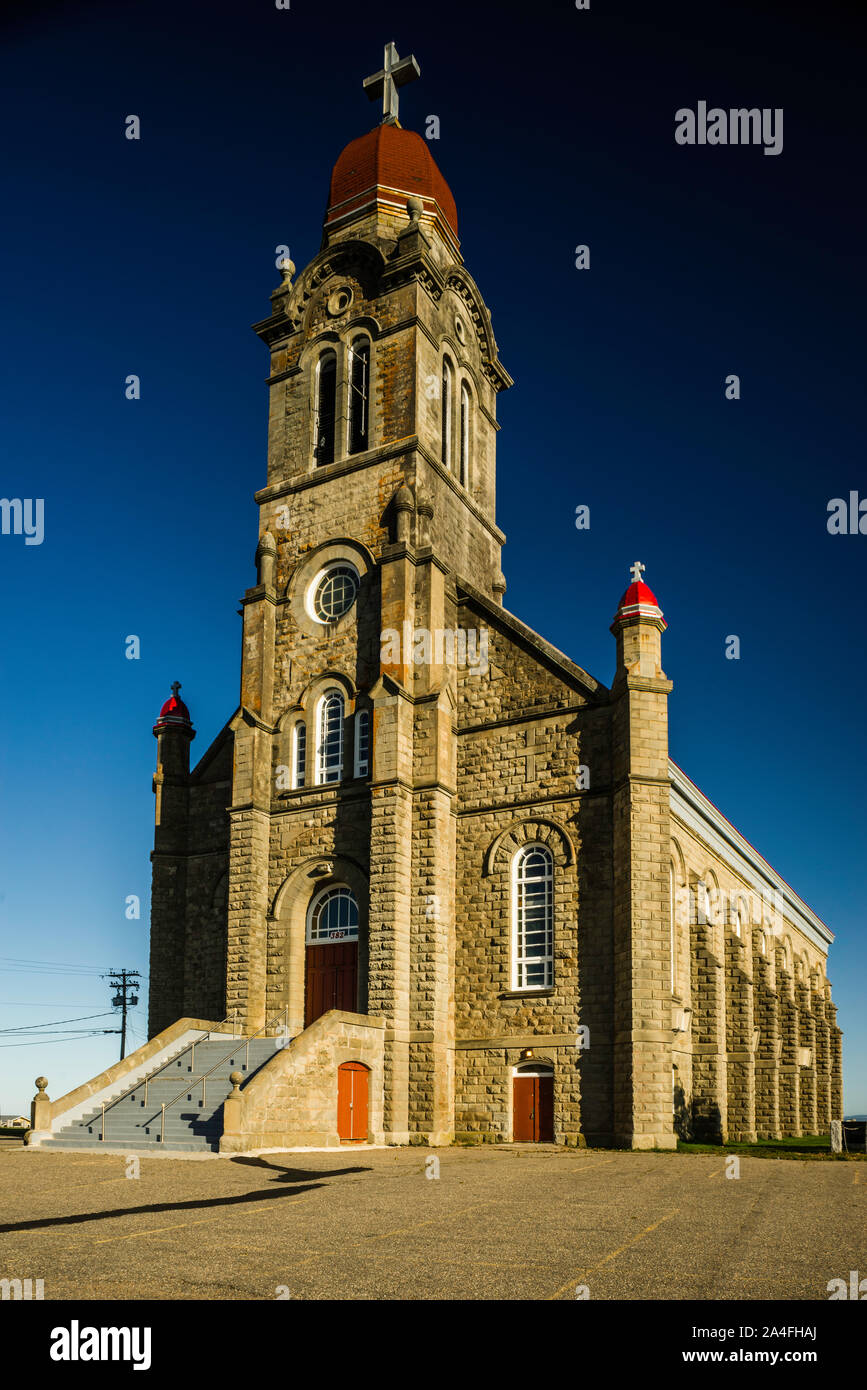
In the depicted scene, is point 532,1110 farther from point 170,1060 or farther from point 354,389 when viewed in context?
point 354,389

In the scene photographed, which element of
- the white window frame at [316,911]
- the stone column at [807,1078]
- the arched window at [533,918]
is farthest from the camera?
the stone column at [807,1078]

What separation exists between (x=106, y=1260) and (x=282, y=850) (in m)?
21.8

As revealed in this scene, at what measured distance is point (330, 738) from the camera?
3130 centimetres

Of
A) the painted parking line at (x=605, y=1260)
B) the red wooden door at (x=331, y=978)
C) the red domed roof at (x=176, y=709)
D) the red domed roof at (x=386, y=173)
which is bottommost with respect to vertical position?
the painted parking line at (x=605, y=1260)

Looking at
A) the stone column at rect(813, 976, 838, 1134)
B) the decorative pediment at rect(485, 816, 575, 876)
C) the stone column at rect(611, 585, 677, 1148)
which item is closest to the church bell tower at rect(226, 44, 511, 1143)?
the decorative pediment at rect(485, 816, 575, 876)

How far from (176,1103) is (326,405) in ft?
66.1

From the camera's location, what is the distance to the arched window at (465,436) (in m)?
35.8

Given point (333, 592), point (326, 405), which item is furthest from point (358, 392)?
point (333, 592)

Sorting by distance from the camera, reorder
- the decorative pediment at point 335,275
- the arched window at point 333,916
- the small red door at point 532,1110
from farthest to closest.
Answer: the decorative pediment at point 335,275
the arched window at point 333,916
the small red door at point 532,1110

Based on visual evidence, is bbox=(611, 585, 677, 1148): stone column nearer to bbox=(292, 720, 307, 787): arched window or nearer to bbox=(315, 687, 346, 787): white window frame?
bbox=(315, 687, 346, 787): white window frame

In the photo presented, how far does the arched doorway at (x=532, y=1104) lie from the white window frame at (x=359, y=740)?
831cm

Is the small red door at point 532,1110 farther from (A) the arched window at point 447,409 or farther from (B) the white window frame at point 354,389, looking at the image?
(B) the white window frame at point 354,389

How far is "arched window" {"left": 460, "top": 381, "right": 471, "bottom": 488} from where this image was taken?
1407 inches

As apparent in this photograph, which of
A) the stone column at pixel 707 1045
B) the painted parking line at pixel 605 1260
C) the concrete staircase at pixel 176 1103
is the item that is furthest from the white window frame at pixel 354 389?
the painted parking line at pixel 605 1260
